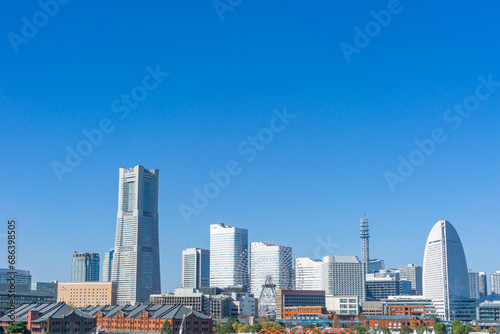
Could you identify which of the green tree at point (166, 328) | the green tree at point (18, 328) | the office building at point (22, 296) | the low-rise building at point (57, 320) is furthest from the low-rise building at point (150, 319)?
the office building at point (22, 296)

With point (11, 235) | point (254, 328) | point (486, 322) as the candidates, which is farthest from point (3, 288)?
point (11, 235)

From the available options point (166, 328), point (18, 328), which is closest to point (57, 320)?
point (18, 328)

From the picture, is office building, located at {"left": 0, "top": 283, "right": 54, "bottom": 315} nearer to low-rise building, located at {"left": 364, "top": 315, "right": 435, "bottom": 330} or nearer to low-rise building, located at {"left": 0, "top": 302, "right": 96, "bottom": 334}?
low-rise building, located at {"left": 0, "top": 302, "right": 96, "bottom": 334}

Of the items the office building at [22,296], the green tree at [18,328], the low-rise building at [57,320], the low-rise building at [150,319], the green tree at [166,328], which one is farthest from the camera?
the office building at [22,296]

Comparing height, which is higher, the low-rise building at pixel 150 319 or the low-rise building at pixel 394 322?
the low-rise building at pixel 150 319

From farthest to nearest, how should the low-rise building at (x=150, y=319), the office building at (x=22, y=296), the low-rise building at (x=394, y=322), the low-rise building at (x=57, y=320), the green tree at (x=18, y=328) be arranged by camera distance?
the office building at (x=22, y=296) → the low-rise building at (x=394, y=322) → the low-rise building at (x=150, y=319) → the low-rise building at (x=57, y=320) → the green tree at (x=18, y=328)

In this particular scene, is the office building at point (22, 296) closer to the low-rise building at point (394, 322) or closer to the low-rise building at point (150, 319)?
the low-rise building at point (150, 319)

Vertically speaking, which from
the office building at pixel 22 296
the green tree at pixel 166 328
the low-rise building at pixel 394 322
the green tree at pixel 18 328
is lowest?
the low-rise building at pixel 394 322

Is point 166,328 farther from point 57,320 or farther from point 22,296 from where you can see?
point 22,296

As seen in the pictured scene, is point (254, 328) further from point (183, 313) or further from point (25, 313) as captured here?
point (25, 313)
